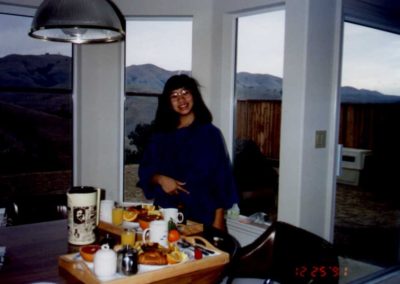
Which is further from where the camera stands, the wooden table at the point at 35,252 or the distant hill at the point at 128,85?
the distant hill at the point at 128,85

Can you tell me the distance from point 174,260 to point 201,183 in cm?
95

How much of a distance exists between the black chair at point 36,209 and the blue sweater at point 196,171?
0.53 m

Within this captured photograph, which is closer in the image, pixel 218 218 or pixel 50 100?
pixel 218 218

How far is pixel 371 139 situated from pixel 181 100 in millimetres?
2183

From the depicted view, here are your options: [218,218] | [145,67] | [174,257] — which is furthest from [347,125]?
[174,257]

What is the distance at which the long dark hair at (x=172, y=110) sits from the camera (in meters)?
2.44

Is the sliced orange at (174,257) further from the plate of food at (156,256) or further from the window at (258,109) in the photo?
the window at (258,109)

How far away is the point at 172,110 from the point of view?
2.52m

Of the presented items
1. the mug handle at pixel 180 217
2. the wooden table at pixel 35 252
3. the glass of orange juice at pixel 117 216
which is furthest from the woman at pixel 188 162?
the wooden table at pixel 35 252

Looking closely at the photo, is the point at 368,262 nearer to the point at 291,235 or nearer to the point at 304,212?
the point at 304,212

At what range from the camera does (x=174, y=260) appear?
1.41m

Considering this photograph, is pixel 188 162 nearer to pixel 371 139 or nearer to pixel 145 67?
pixel 145 67

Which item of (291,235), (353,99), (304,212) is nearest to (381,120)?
(353,99)

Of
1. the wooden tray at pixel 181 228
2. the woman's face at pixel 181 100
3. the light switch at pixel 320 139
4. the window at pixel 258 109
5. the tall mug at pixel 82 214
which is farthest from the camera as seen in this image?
the window at pixel 258 109
